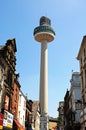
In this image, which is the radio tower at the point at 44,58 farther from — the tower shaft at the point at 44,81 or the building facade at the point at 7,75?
the building facade at the point at 7,75

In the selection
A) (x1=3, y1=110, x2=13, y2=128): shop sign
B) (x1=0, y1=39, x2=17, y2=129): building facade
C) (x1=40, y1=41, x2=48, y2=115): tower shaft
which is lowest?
(x1=3, y1=110, x2=13, y2=128): shop sign

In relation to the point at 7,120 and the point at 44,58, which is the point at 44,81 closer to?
the point at 44,58

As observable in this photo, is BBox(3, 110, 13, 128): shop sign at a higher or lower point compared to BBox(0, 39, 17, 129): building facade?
lower

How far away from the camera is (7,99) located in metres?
41.3

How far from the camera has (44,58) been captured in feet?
404

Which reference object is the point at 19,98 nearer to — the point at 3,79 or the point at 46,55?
the point at 3,79

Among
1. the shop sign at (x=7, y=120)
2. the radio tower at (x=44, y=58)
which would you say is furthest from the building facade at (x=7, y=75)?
the radio tower at (x=44, y=58)

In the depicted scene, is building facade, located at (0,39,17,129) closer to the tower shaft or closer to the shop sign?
→ the shop sign

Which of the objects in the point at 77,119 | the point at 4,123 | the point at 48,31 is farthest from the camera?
the point at 48,31

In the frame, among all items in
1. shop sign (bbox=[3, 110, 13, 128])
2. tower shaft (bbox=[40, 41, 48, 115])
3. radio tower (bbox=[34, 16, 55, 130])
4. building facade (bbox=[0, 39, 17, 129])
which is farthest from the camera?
tower shaft (bbox=[40, 41, 48, 115])

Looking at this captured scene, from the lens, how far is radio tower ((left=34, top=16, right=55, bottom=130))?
363 feet

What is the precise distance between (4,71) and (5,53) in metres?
2.91

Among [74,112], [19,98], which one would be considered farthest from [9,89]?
[74,112]

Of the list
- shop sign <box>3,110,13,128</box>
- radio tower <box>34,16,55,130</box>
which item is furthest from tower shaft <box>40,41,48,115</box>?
shop sign <box>3,110,13,128</box>
